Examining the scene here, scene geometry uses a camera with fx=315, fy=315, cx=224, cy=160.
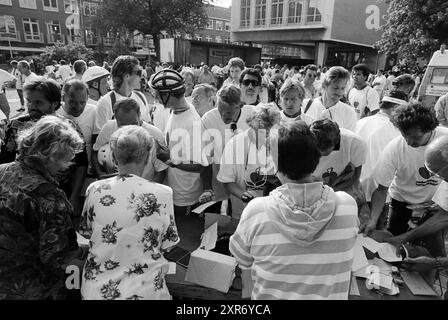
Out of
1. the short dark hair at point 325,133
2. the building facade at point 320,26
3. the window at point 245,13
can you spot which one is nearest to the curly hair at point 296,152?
the short dark hair at point 325,133

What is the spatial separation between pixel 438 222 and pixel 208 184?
175 cm

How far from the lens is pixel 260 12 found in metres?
35.3

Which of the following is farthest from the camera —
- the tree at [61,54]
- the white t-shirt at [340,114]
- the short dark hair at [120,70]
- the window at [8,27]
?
the window at [8,27]

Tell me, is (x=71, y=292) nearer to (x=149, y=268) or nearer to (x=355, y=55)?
(x=149, y=268)

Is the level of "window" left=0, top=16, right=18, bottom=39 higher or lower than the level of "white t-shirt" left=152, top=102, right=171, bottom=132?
higher

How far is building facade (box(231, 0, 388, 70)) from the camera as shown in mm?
29484

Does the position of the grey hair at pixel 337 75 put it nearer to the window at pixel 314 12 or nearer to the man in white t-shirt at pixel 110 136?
the man in white t-shirt at pixel 110 136

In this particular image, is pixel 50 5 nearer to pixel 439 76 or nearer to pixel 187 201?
pixel 439 76

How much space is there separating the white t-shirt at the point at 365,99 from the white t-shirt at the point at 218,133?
3002 millimetres

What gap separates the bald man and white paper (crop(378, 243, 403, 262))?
0.06 metres

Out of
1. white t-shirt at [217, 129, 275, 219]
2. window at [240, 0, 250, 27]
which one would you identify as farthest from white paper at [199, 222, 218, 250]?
window at [240, 0, 250, 27]

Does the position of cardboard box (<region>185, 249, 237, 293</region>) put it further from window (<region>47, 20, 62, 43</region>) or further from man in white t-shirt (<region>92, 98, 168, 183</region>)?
window (<region>47, 20, 62, 43</region>)

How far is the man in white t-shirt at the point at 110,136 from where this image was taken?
2420 mm
